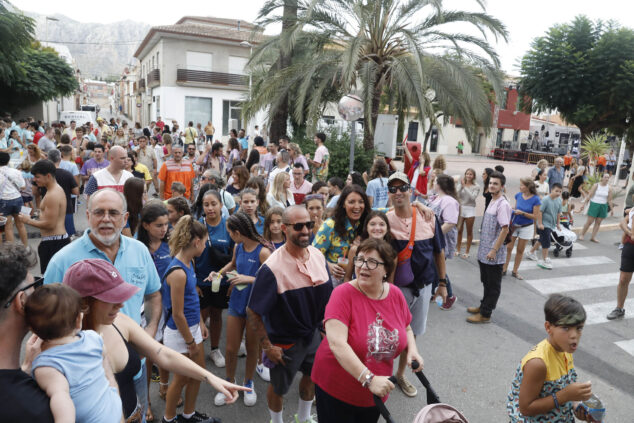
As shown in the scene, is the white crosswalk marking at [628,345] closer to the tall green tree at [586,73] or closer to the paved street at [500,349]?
the paved street at [500,349]

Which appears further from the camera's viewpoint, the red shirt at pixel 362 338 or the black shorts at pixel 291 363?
the black shorts at pixel 291 363

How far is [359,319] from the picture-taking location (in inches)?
97.3

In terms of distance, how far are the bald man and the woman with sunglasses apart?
116 inches

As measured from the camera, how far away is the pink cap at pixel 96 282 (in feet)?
6.13

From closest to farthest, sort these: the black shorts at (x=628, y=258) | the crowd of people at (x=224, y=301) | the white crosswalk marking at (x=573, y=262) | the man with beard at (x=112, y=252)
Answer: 1. the crowd of people at (x=224, y=301)
2. the man with beard at (x=112, y=252)
3. the black shorts at (x=628, y=258)
4. the white crosswalk marking at (x=573, y=262)

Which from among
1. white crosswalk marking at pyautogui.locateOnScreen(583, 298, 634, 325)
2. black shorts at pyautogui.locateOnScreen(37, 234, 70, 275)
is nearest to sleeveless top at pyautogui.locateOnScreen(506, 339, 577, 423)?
white crosswalk marking at pyautogui.locateOnScreen(583, 298, 634, 325)

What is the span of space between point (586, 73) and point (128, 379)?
2223cm

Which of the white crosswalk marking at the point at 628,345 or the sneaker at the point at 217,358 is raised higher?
the sneaker at the point at 217,358

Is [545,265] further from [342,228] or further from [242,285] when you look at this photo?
[242,285]

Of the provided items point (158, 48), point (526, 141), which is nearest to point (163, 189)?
point (158, 48)

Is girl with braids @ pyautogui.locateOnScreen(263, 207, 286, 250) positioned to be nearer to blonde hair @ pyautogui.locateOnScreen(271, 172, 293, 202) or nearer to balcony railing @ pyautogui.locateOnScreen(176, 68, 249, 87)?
blonde hair @ pyautogui.locateOnScreen(271, 172, 293, 202)

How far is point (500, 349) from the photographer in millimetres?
4953

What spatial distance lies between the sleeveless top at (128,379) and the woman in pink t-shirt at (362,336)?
105 cm

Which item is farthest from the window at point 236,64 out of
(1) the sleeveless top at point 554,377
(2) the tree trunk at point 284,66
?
(1) the sleeveless top at point 554,377
